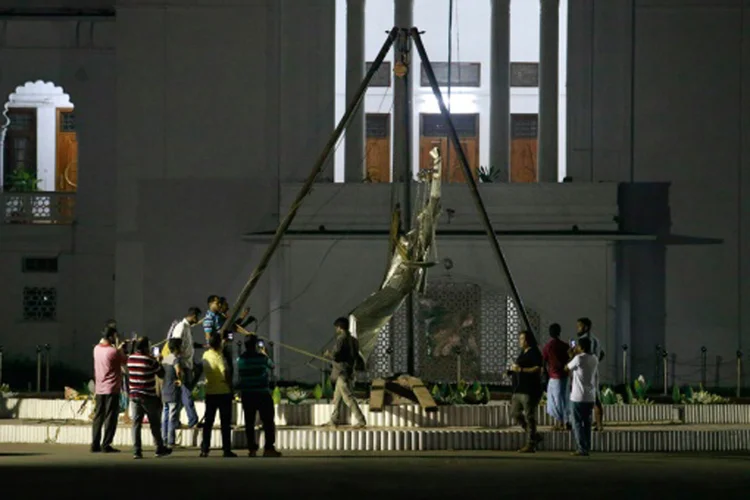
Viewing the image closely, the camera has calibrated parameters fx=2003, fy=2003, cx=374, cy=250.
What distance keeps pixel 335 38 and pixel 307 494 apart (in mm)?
18810

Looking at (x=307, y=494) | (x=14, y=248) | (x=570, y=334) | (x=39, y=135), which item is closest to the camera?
(x=307, y=494)

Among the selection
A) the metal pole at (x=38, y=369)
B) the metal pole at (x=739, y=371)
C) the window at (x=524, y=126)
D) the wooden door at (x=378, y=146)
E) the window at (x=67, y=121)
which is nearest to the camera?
the metal pole at (x=739, y=371)

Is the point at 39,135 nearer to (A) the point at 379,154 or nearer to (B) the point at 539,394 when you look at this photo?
(A) the point at 379,154

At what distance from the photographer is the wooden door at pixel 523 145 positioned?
132 feet

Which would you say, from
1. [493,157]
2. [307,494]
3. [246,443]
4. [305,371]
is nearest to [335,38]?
[493,157]

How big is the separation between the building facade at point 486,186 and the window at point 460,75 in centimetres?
457

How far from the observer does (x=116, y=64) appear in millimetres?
36188

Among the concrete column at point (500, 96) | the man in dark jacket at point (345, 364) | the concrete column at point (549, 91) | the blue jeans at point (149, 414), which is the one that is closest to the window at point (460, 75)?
the concrete column at point (500, 96)

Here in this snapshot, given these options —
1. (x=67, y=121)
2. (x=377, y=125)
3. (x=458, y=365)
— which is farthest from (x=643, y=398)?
(x=67, y=121)

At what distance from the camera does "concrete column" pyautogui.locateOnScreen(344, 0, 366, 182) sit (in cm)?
3550

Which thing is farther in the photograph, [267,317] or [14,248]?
[14,248]

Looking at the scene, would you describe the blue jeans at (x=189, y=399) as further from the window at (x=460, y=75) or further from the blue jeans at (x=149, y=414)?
the window at (x=460, y=75)

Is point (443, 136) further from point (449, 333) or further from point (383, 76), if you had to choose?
point (449, 333)

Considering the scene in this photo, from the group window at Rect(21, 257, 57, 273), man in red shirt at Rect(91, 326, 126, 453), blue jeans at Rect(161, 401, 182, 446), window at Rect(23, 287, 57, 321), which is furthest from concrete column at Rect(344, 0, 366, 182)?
man in red shirt at Rect(91, 326, 126, 453)
